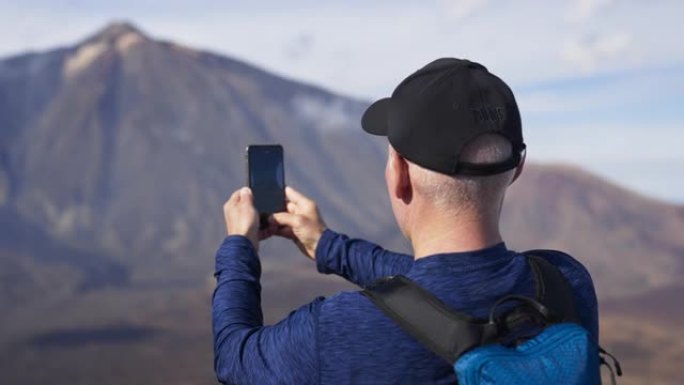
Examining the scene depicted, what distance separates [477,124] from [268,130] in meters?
76.8

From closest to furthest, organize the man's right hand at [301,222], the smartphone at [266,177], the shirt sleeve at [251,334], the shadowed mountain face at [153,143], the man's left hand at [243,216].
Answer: the shirt sleeve at [251,334]
the man's left hand at [243,216]
the smartphone at [266,177]
the man's right hand at [301,222]
the shadowed mountain face at [153,143]

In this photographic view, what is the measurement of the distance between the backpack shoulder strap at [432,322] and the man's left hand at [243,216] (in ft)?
1.64

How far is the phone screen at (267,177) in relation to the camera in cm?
269

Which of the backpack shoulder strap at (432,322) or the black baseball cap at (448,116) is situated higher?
the black baseball cap at (448,116)

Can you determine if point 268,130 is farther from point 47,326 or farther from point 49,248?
point 47,326

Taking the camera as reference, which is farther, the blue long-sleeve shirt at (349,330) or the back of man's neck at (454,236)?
the back of man's neck at (454,236)

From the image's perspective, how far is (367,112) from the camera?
216cm

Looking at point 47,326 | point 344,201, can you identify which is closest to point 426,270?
point 47,326

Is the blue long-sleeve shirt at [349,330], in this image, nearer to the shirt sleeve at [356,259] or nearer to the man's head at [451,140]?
the man's head at [451,140]

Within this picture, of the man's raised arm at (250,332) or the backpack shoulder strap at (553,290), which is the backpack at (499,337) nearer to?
the backpack shoulder strap at (553,290)

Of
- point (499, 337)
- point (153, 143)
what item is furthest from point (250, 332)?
point (153, 143)

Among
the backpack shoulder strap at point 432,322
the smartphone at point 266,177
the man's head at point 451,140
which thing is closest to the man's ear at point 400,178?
the man's head at point 451,140

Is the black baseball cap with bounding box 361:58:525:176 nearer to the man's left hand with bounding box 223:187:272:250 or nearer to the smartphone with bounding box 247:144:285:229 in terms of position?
the man's left hand with bounding box 223:187:272:250

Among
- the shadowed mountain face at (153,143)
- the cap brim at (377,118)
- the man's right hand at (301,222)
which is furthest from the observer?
the shadowed mountain face at (153,143)
